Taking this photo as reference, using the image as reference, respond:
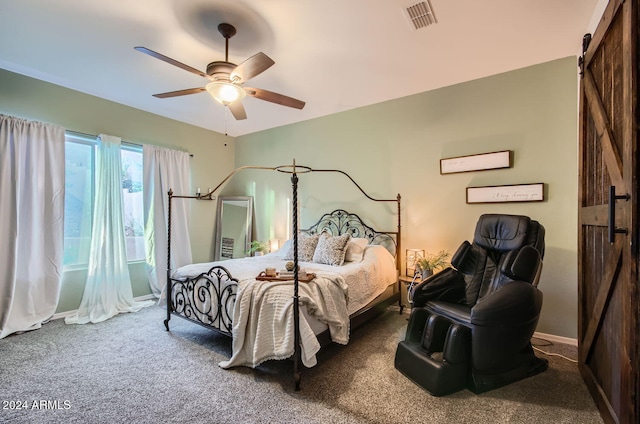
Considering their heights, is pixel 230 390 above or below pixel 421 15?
below

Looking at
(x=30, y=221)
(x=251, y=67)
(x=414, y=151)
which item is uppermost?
(x=251, y=67)

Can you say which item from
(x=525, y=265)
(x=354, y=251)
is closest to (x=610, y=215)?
(x=525, y=265)

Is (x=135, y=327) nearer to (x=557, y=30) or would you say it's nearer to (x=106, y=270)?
(x=106, y=270)

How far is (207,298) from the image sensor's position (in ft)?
9.35

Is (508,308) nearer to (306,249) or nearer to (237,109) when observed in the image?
(306,249)

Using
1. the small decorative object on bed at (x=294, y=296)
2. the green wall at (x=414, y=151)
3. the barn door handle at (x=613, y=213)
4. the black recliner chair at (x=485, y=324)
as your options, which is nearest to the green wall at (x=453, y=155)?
the green wall at (x=414, y=151)

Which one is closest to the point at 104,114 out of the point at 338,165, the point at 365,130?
the point at 338,165

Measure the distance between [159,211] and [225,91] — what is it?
2.85 metres

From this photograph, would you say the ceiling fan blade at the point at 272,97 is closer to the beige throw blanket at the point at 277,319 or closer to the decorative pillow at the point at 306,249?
the beige throw blanket at the point at 277,319

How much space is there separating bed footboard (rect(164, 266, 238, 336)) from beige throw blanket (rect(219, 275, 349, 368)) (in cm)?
22

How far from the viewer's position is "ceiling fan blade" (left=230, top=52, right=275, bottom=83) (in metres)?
2.19

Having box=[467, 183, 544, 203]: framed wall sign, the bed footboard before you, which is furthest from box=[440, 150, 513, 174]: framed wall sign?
the bed footboard

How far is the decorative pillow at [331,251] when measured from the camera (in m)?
3.46

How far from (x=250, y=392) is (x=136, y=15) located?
3.07 m
